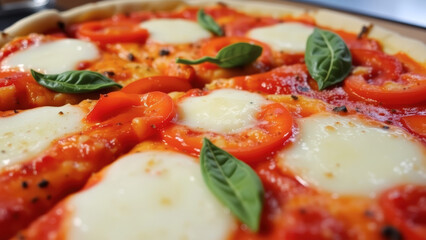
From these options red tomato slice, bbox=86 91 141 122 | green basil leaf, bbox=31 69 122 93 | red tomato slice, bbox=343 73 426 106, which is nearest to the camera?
red tomato slice, bbox=86 91 141 122

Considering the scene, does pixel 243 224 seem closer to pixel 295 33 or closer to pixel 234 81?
pixel 234 81

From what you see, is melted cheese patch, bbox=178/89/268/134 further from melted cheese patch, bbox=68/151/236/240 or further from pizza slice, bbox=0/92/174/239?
melted cheese patch, bbox=68/151/236/240

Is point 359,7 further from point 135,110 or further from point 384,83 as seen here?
point 135,110

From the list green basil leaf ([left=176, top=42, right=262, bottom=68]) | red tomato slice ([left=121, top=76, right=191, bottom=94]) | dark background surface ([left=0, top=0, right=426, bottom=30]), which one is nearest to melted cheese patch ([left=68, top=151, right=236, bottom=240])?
red tomato slice ([left=121, top=76, right=191, bottom=94])

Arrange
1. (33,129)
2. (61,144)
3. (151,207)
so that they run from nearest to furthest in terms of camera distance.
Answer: (151,207)
(61,144)
(33,129)

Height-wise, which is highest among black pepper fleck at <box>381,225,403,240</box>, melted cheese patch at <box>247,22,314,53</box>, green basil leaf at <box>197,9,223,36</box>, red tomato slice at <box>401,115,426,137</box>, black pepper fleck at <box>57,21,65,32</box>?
black pepper fleck at <box>381,225,403,240</box>

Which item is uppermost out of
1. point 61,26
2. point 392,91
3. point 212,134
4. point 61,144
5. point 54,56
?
point 392,91

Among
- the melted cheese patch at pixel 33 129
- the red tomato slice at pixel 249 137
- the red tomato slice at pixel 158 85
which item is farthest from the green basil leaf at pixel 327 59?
the melted cheese patch at pixel 33 129

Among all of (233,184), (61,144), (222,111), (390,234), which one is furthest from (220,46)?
(390,234)
